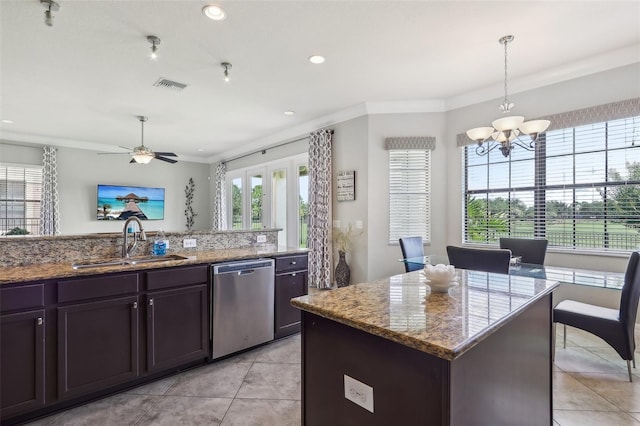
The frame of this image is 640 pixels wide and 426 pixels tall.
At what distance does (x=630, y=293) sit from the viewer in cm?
227

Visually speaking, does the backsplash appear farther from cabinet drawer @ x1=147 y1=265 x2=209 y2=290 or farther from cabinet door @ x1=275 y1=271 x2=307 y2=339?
cabinet door @ x1=275 y1=271 x2=307 y2=339

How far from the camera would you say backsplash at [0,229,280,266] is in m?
2.29

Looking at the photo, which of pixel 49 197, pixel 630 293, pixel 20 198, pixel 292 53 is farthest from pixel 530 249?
pixel 20 198

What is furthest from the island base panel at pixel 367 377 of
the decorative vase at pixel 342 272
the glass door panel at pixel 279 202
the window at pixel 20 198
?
the window at pixel 20 198

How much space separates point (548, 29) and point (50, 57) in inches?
185

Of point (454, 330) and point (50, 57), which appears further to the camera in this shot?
point (50, 57)

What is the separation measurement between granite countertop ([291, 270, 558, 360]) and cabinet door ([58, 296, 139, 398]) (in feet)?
5.22

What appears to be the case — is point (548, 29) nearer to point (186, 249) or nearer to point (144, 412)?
point (186, 249)

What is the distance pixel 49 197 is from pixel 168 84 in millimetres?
4386

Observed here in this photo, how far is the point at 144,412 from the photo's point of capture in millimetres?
2074

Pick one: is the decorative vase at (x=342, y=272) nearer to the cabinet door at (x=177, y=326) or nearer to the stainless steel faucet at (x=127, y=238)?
the cabinet door at (x=177, y=326)

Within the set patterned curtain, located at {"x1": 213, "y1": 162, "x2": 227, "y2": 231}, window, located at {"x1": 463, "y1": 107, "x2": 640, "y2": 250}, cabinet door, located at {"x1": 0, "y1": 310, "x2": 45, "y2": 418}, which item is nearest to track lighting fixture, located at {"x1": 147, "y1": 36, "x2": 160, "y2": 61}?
cabinet door, located at {"x1": 0, "y1": 310, "x2": 45, "y2": 418}

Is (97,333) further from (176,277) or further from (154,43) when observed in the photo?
(154,43)

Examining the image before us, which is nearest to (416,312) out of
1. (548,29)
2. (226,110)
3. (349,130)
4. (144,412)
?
(144,412)
